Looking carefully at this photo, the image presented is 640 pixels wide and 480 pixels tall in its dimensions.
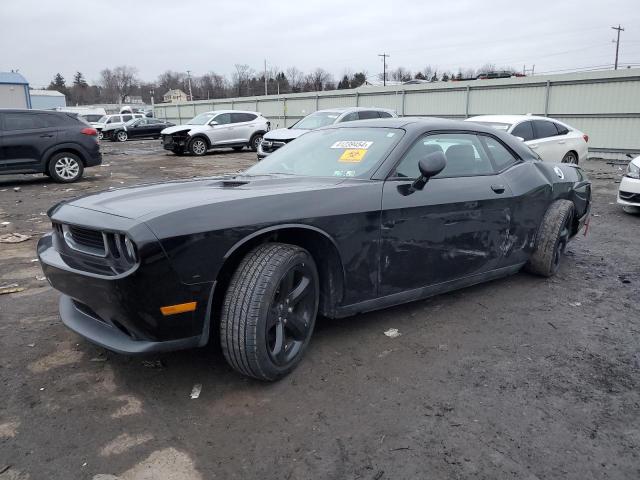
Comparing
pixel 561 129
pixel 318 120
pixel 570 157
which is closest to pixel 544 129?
pixel 561 129

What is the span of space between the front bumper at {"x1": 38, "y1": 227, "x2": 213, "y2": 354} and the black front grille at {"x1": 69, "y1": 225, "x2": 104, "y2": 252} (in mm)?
125

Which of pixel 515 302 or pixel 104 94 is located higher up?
pixel 104 94

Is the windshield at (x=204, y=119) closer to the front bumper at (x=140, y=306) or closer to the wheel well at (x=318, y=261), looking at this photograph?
the wheel well at (x=318, y=261)

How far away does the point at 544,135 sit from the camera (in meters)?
10.7

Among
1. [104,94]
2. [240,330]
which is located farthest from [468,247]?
[104,94]

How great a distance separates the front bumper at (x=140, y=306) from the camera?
2.41 m

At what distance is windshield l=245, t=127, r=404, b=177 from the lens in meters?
3.49

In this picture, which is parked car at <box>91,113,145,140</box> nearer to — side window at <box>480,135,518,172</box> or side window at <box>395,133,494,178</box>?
side window at <box>480,135,518,172</box>

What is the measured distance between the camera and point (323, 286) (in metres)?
3.18

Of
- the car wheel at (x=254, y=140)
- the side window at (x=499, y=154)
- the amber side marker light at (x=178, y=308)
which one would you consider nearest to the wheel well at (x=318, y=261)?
the amber side marker light at (x=178, y=308)

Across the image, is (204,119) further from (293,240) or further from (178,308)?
(178,308)

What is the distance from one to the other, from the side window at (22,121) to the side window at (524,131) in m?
9.92

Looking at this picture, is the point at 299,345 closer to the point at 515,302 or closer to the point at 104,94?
the point at 515,302

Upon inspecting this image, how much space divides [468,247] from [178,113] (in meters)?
44.0
